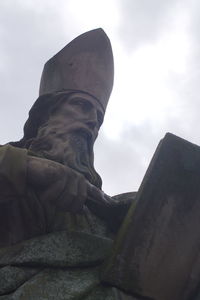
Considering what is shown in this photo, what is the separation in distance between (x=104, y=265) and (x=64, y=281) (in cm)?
22

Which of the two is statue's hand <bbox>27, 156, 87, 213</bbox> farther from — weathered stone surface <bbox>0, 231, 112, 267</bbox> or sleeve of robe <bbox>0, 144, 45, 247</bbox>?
weathered stone surface <bbox>0, 231, 112, 267</bbox>

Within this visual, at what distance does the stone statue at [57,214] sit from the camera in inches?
109

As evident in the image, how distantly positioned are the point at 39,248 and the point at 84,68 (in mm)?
2123

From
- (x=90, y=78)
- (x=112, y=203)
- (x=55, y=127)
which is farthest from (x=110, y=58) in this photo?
(x=112, y=203)

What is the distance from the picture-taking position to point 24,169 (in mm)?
2963

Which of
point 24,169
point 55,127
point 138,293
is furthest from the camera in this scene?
point 55,127

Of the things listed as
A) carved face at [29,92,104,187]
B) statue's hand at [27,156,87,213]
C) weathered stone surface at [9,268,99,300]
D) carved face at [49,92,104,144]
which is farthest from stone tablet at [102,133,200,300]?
carved face at [49,92,104,144]

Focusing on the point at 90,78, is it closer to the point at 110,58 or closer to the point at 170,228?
the point at 110,58

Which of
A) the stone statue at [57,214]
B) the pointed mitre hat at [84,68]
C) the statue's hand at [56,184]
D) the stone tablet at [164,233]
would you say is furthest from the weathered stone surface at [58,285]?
the pointed mitre hat at [84,68]

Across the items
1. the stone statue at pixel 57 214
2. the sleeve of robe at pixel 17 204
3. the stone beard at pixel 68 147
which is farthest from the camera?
the stone beard at pixel 68 147

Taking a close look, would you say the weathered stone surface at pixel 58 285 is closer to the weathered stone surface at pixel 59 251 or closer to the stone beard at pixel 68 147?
the weathered stone surface at pixel 59 251

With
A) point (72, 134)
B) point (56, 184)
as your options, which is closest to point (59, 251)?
point (56, 184)

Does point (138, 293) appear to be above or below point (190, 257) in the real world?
below

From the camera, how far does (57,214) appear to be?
10.7ft
